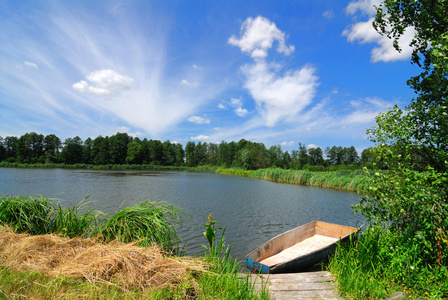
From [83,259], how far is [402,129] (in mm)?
5853

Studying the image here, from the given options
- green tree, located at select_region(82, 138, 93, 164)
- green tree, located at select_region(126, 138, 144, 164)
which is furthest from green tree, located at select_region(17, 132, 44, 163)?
green tree, located at select_region(126, 138, 144, 164)

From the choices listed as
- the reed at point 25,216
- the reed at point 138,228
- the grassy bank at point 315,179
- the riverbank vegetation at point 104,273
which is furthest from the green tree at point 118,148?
the riverbank vegetation at point 104,273

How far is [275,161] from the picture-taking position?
8656cm

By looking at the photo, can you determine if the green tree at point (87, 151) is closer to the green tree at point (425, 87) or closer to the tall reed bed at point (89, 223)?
the tall reed bed at point (89, 223)

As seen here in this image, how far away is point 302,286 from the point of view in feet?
13.0

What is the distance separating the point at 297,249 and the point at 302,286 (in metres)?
3.28

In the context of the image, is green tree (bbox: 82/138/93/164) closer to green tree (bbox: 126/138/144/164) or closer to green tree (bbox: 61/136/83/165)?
green tree (bbox: 61/136/83/165)

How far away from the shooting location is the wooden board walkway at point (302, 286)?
3676 millimetres

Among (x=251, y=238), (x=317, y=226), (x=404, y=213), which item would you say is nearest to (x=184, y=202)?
(x=251, y=238)

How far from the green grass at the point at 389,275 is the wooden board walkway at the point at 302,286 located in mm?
194

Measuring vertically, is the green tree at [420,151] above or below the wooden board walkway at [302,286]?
above

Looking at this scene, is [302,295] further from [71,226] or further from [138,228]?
[71,226]

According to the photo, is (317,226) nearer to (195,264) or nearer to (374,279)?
(374,279)

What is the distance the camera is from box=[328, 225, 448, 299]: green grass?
11.8ft
